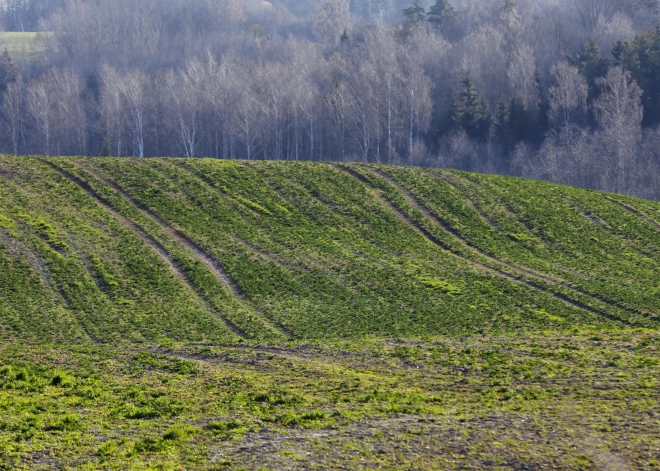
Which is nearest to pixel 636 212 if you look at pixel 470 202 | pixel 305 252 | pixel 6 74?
pixel 470 202

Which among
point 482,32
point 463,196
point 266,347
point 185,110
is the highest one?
point 482,32

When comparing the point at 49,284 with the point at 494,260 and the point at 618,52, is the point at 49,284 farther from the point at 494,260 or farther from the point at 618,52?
the point at 618,52

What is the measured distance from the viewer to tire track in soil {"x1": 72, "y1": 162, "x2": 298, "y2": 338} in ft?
96.1

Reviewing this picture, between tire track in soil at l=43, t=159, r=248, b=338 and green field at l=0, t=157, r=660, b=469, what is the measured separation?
17 centimetres

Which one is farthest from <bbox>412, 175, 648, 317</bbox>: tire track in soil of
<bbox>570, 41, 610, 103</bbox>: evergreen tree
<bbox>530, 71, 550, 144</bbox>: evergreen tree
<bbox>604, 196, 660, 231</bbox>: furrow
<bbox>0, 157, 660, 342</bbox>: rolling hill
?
<bbox>570, 41, 610, 103</bbox>: evergreen tree

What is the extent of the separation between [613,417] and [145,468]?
10986 millimetres

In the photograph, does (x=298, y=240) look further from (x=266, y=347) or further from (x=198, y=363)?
(x=198, y=363)

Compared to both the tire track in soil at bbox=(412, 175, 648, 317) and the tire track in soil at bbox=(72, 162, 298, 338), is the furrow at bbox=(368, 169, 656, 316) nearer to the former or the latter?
the tire track in soil at bbox=(412, 175, 648, 317)

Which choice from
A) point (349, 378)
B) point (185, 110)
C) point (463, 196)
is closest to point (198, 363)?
point (349, 378)

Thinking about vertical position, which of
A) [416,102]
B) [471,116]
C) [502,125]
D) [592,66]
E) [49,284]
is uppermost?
[592,66]

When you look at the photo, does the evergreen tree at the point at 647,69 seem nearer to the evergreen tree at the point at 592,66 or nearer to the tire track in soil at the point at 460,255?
the evergreen tree at the point at 592,66

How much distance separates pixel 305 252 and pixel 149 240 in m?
8.42

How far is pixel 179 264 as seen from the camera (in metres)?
34.6

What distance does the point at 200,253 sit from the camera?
36.2 meters
